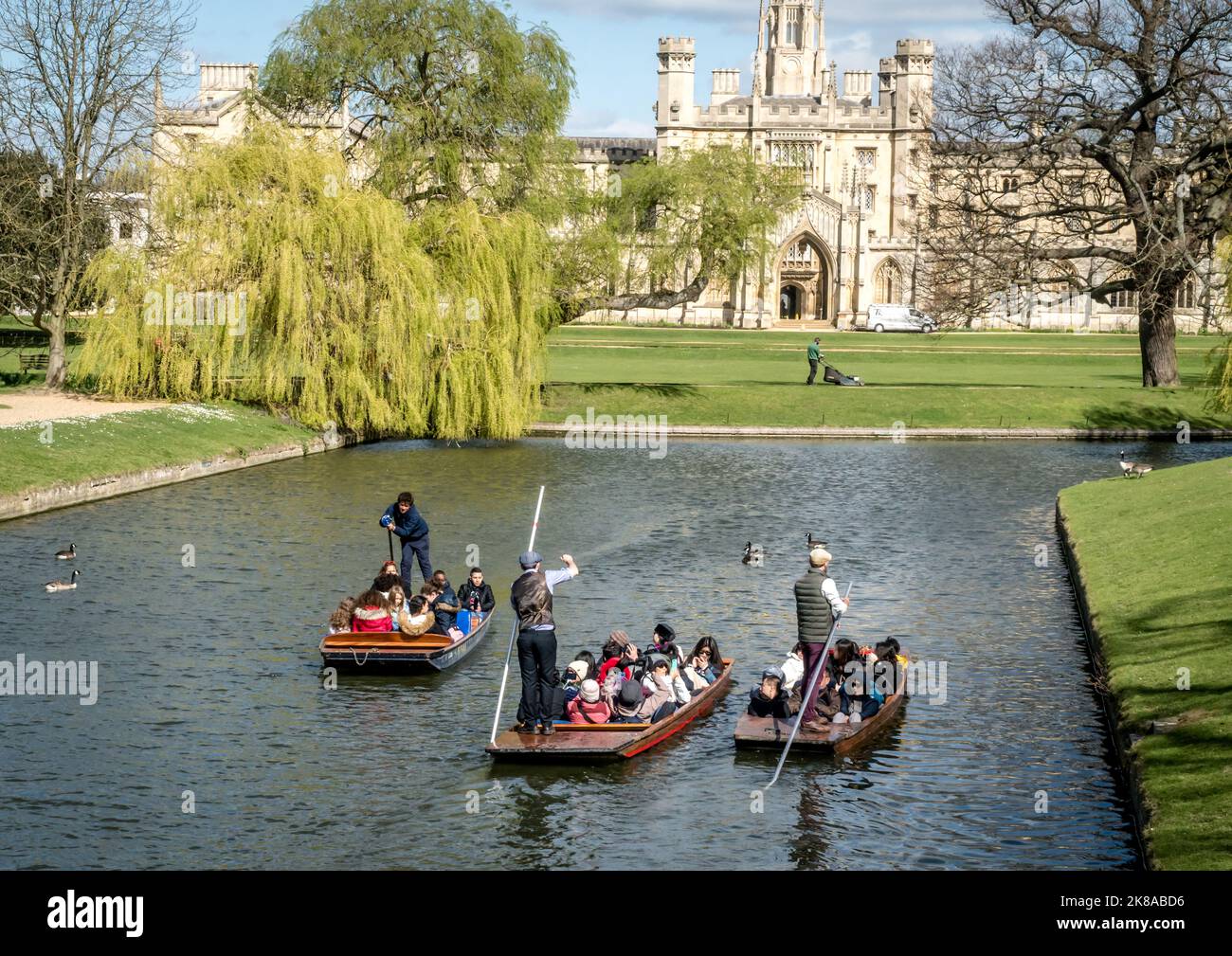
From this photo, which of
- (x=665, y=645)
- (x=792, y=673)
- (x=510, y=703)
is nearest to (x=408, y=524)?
(x=510, y=703)

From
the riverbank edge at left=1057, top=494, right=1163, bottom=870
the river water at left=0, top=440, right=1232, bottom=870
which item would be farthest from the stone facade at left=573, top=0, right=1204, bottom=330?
the riverbank edge at left=1057, top=494, right=1163, bottom=870

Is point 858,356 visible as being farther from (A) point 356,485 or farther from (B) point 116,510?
(B) point 116,510

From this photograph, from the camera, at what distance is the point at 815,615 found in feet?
56.5

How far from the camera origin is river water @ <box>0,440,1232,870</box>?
1429 centimetres

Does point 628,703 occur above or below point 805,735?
above

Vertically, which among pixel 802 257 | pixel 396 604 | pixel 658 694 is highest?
pixel 802 257

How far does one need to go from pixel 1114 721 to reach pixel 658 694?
5.08 m

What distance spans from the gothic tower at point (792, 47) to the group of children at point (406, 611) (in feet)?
437

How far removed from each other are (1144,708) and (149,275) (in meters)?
35.6

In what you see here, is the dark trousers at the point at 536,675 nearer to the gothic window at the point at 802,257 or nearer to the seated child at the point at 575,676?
the seated child at the point at 575,676

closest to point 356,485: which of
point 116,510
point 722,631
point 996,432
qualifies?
point 116,510

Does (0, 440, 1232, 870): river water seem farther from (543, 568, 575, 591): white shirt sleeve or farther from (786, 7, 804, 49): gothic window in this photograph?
(786, 7, 804, 49): gothic window

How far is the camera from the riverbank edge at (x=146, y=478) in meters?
32.2

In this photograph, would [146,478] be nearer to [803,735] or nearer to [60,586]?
[60,586]
